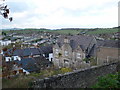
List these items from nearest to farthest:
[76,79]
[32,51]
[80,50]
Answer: [76,79] < [80,50] < [32,51]

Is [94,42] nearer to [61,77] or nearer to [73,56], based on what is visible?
[73,56]

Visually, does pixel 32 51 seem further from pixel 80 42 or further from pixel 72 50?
pixel 80 42

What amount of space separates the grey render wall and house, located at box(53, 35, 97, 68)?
1596 cm

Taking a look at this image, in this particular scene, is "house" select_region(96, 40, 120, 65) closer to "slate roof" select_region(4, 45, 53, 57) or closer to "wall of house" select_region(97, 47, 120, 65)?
"wall of house" select_region(97, 47, 120, 65)

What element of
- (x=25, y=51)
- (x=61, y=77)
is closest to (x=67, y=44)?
(x=25, y=51)

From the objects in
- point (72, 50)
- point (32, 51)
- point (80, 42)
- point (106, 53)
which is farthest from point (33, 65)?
point (32, 51)

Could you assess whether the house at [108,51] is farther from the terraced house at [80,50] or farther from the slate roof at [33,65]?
the slate roof at [33,65]

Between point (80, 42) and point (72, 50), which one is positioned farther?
point (80, 42)

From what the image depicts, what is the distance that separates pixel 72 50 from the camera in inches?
1105

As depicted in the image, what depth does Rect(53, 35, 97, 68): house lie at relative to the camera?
85.9 ft

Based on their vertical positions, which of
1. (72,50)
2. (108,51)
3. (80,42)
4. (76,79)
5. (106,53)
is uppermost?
(80,42)

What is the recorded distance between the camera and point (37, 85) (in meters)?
6.32

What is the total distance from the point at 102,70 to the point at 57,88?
3487 millimetres

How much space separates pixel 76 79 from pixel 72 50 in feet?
66.0
